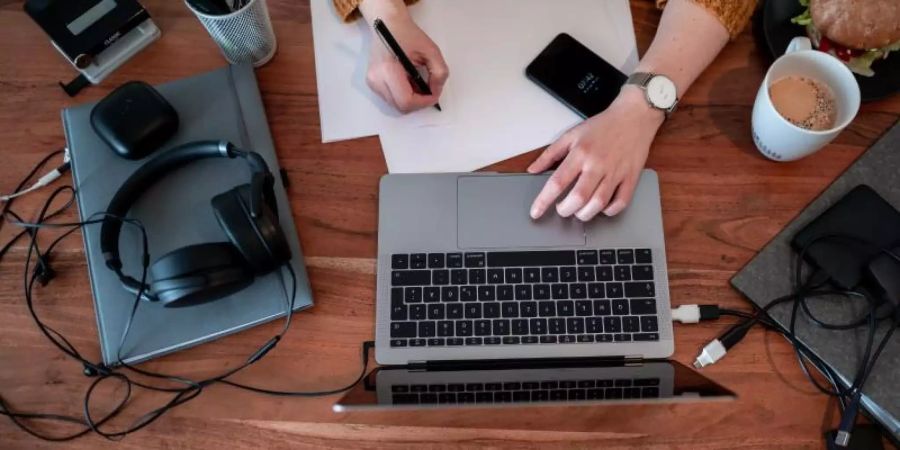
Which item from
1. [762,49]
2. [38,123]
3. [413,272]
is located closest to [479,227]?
[413,272]

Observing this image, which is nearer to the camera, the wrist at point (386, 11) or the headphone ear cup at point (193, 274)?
the headphone ear cup at point (193, 274)

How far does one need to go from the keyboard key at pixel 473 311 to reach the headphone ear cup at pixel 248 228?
0.68 feet

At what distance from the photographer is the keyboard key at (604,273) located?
73 centimetres

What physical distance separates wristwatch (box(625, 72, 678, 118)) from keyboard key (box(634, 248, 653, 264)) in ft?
0.56

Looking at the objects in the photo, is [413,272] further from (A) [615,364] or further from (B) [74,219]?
(B) [74,219]

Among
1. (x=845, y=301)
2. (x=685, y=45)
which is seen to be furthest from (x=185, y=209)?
(x=845, y=301)

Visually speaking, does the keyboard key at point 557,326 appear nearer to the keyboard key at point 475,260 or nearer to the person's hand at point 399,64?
the keyboard key at point 475,260

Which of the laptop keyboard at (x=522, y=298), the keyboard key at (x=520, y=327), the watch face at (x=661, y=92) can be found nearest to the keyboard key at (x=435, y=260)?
the laptop keyboard at (x=522, y=298)

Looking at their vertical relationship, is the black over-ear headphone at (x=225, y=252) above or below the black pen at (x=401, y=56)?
below

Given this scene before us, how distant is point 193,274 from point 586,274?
410mm

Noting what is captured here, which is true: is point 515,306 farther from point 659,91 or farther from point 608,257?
point 659,91

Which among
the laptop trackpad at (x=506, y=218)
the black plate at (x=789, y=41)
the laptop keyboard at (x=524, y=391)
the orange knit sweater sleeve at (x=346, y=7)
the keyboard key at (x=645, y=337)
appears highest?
the orange knit sweater sleeve at (x=346, y=7)

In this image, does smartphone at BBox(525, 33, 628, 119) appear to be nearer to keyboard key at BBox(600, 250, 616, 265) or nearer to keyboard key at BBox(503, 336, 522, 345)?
keyboard key at BBox(600, 250, 616, 265)

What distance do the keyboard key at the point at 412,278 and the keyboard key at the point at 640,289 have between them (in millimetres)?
218
